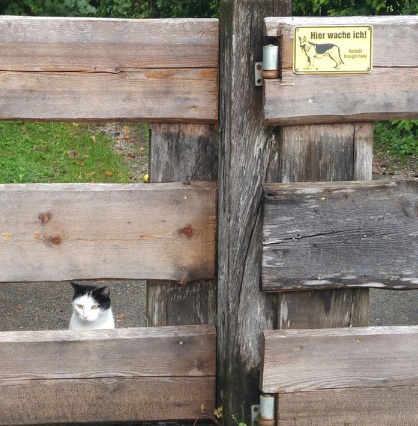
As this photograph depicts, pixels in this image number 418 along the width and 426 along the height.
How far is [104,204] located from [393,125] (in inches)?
→ 280

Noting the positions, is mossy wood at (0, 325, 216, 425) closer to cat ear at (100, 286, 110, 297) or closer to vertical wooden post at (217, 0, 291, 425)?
vertical wooden post at (217, 0, 291, 425)

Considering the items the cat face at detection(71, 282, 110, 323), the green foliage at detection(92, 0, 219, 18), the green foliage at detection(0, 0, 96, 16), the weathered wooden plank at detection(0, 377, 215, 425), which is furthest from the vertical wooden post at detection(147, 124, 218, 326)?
the green foliage at detection(92, 0, 219, 18)

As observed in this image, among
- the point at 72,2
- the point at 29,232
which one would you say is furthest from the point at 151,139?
the point at 72,2

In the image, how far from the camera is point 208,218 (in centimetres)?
309

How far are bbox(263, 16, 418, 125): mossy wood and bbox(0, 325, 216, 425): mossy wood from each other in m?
0.93

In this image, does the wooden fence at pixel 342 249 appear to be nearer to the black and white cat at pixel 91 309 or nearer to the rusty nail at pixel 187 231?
the rusty nail at pixel 187 231

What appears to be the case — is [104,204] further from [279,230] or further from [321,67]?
[321,67]

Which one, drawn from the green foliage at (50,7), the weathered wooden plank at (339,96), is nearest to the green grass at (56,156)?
the green foliage at (50,7)

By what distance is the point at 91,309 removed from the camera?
468 cm

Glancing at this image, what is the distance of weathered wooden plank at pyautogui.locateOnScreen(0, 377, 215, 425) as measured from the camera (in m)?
3.19

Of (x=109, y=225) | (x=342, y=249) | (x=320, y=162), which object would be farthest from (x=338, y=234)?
(x=109, y=225)

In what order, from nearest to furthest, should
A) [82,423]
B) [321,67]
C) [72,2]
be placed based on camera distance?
[321,67] < [82,423] < [72,2]

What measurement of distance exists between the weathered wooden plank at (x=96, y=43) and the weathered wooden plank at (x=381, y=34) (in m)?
0.31

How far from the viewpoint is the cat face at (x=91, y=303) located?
4.68 metres
